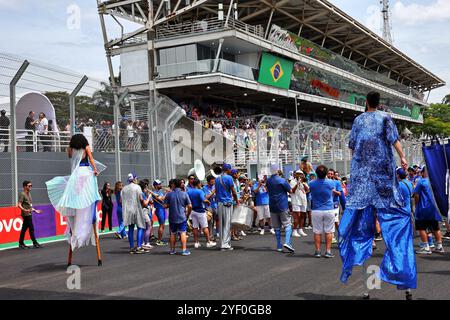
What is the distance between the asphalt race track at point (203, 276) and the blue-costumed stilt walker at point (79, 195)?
690 millimetres

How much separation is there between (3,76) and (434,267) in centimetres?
1030

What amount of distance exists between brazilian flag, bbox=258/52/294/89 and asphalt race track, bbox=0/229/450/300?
30113mm

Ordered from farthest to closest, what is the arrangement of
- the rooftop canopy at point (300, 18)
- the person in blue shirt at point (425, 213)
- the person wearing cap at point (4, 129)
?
the rooftop canopy at point (300, 18) < the person wearing cap at point (4, 129) < the person in blue shirt at point (425, 213)

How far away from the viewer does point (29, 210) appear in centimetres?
1248

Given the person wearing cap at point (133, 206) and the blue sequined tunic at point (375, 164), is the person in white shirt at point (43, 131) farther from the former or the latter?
the blue sequined tunic at point (375, 164)

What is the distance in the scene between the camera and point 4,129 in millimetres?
14055

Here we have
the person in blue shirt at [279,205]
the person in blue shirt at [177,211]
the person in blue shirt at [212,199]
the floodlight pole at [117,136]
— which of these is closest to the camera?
the person in blue shirt at [177,211]

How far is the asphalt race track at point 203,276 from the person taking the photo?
21.1 ft

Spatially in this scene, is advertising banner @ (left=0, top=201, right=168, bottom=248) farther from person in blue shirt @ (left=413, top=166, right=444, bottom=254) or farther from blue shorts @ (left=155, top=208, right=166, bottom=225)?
person in blue shirt @ (left=413, top=166, right=444, bottom=254)

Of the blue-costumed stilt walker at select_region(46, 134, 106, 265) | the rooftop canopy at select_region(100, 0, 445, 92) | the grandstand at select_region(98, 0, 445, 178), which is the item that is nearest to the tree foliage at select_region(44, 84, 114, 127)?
the blue-costumed stilt walker at select_region(46, 134, 106, 265)

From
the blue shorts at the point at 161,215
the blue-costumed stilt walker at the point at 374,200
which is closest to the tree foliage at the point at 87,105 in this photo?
the blue shorts at the point at 161,215

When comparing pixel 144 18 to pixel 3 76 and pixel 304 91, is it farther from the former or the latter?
pixel 3 76

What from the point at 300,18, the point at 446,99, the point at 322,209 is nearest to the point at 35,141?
the point at 322,209
